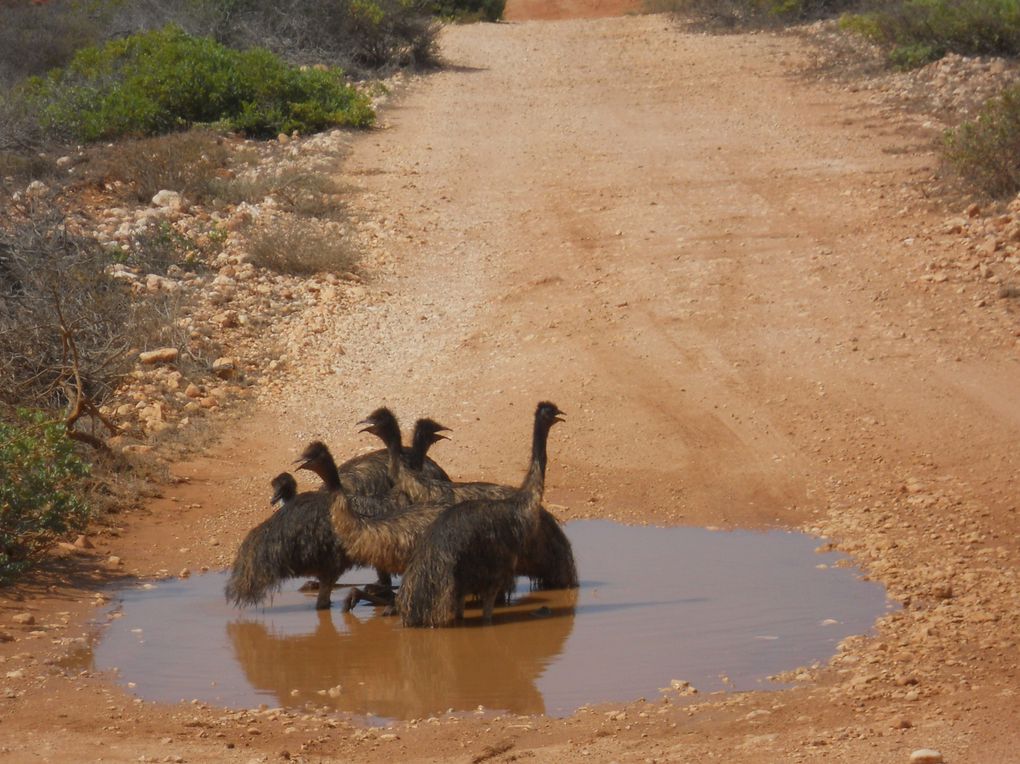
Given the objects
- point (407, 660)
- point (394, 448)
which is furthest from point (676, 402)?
point (407, 660)

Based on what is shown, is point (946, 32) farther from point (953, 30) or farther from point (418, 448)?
point (418, 448)

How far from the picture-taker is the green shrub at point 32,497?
345 inches

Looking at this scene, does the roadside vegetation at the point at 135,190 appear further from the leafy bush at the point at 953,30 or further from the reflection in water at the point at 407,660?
the leafy bush at the point at 953,30

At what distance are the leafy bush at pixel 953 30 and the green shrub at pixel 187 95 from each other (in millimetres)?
8585

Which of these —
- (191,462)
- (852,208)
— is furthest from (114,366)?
(852,208)

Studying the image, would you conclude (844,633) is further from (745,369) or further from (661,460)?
(745,369)

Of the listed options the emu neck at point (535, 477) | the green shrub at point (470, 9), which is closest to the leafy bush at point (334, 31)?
the green shrub at point (470, 9)

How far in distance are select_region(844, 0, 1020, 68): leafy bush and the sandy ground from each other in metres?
2.58

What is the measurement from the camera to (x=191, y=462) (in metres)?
10.9

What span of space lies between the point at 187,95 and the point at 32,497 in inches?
513

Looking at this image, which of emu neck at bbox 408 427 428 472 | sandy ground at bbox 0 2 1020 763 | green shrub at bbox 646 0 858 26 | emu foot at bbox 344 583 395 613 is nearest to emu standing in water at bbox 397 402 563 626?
emu foot at bbox 344 583 395 613

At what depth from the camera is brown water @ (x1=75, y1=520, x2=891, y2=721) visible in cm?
698

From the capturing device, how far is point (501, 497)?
8.66 metres

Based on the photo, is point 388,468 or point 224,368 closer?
point 388,468
